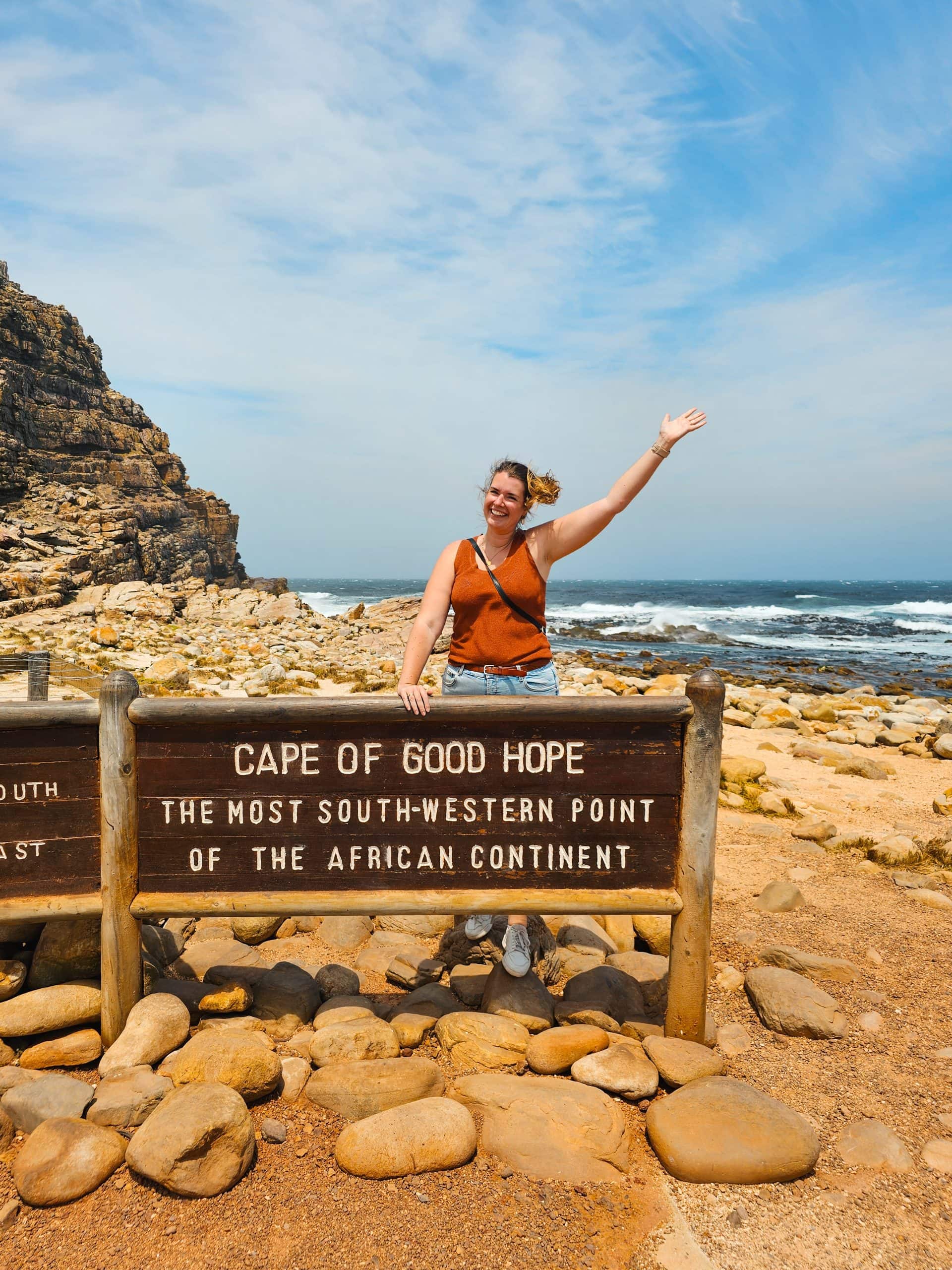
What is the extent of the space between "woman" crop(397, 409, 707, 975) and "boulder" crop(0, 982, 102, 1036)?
5.69 ft

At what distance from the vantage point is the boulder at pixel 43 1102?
2656 millimetres

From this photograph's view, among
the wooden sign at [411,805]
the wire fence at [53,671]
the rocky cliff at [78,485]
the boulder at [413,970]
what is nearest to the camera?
the wooden sign at [411,805]

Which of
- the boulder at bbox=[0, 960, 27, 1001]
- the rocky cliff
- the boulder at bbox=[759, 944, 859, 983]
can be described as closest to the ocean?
the rocky cliff

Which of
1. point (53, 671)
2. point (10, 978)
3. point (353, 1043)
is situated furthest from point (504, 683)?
point (53, 671)

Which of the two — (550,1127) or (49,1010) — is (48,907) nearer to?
(49,1010)

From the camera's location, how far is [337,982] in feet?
12.5

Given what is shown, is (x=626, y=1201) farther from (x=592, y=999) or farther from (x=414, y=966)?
(x=414, y=966)

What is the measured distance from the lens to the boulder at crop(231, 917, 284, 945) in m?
4.32

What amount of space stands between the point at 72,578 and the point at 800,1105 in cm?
3158

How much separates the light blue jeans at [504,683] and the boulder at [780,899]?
252 centimetres

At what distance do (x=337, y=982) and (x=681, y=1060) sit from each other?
171 cm

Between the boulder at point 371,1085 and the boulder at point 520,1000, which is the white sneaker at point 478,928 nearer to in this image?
the boulder at point 520,1000

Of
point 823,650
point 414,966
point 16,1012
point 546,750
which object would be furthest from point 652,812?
point 823,650

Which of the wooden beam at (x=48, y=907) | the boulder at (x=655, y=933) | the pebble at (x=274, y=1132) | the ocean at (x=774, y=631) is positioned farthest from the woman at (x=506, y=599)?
the ocean at (x=774, y=631)
